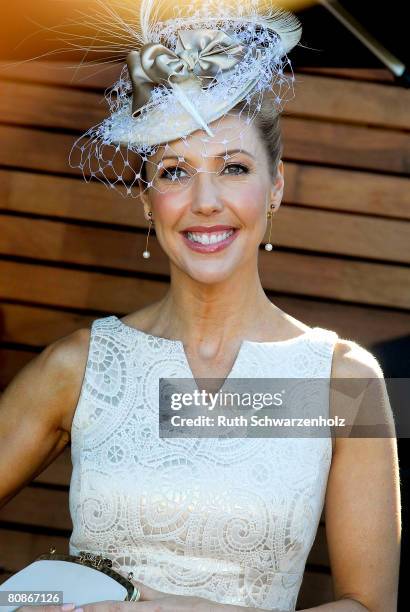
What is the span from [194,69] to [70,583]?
4.30 ft

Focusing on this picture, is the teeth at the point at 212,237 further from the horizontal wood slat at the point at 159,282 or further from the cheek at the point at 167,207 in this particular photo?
the horizontal wood slat at the point at 159,282

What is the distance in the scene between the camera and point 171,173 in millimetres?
2643

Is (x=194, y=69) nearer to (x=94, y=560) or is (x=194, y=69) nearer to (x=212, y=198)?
(x=212, y=198)

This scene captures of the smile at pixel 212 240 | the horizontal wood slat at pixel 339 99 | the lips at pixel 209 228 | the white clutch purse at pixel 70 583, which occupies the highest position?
the horizontal wood slat at pixel 339 99

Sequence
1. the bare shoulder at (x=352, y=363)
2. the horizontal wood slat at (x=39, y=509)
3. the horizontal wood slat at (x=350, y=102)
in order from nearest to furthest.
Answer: the bare shoulder at (x=352, y=363) < the horizontal wood slat at (x=350, y=102) < the horizontal wood slat at (x=39, y=509)

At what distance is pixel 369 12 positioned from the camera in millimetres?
2625

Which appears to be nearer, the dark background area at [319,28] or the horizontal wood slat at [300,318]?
the dark background area at [319,28]

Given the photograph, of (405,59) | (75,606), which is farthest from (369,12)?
(75,606)

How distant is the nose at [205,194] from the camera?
2537 mm

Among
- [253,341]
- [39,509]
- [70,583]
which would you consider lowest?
[39,509]

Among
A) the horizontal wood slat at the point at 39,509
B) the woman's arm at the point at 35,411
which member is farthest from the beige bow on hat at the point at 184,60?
the horizontal wood slat at the point at 39,509

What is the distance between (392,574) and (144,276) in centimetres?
163

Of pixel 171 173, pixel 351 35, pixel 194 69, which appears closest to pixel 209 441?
pixel 171 173

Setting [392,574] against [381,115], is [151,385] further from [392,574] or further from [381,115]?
[381,115]
